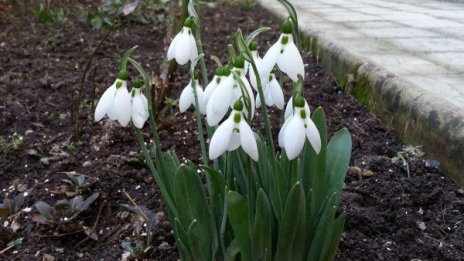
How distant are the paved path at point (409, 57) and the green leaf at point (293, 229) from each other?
91 cm

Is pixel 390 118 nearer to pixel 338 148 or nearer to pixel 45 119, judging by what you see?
pixel 338 148

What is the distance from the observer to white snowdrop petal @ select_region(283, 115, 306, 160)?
1.22 meters

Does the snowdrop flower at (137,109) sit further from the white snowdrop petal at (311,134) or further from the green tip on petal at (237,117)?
the white snowdrop petal at (311,134)

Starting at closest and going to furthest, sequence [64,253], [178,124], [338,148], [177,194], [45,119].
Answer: [177,194] → [338,148] → [64,253] → [178,124] → [45,119]

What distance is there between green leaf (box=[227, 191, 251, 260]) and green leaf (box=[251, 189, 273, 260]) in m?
0.02

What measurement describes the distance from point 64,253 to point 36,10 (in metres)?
3.94

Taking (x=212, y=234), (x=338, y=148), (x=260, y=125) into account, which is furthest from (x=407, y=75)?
(x=212, y=234)

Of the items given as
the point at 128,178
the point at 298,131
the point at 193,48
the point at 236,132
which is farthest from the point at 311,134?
the point at 128,178

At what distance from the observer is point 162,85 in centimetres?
285

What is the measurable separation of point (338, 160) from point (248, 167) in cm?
30

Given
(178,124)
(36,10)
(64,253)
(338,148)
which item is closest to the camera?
(338,148)

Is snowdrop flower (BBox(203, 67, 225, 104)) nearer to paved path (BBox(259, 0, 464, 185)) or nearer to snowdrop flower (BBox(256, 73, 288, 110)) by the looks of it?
snowdrop flower (BBox(256, 73, 288, 110))

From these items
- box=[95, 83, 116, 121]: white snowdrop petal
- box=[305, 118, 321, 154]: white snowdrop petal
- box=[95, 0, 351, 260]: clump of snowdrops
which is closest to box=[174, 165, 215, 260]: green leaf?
box=[95, 0, 351, 260]: clump of snowdrops

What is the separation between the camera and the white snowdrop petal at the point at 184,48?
144 cm
